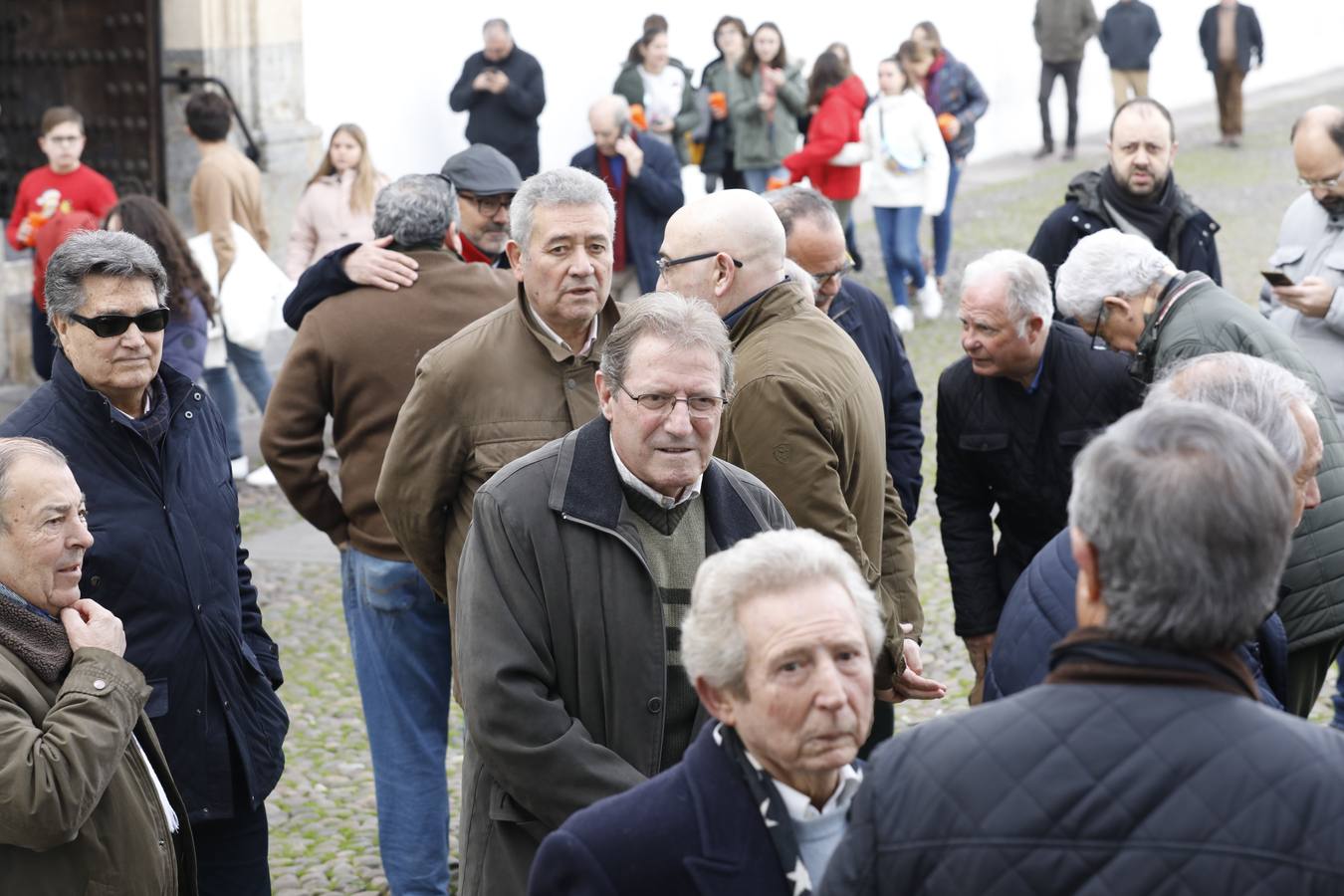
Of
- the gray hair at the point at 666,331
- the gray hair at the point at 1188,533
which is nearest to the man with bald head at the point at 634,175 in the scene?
the gray hair at the point at 666,331

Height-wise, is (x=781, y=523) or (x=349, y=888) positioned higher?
(x=781, y=523)

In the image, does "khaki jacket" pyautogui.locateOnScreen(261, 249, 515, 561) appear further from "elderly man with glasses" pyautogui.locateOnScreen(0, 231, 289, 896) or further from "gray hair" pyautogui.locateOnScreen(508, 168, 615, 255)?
"elderly man with glasses" pyautogui.locateOnScreen(0, 231, 289, 896)

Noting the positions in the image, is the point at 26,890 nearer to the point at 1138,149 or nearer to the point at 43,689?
the point at 43,689

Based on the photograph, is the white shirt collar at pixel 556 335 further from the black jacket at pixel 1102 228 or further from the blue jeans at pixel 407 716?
the black jacket at pixel 1102 228

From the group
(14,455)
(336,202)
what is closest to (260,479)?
(336,202)

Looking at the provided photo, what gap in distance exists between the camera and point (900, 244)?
13.2 metres

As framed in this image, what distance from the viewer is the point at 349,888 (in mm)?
5152

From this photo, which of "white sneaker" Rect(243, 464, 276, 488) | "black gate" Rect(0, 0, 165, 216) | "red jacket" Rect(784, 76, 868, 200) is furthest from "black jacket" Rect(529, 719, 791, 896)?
"red jacket" Rect(784, 76, 868, 200)

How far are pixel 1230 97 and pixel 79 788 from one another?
20.5 m

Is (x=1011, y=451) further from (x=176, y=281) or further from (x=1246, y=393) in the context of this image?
(x=176, y=281)

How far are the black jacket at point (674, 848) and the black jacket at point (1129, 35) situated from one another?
2059 cm

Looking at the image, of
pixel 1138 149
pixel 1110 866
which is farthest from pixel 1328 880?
pixel 1138 149

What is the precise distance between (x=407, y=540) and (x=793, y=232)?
5.37 feet

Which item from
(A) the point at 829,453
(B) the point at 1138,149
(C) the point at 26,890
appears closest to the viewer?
(C) the point at 26,890
